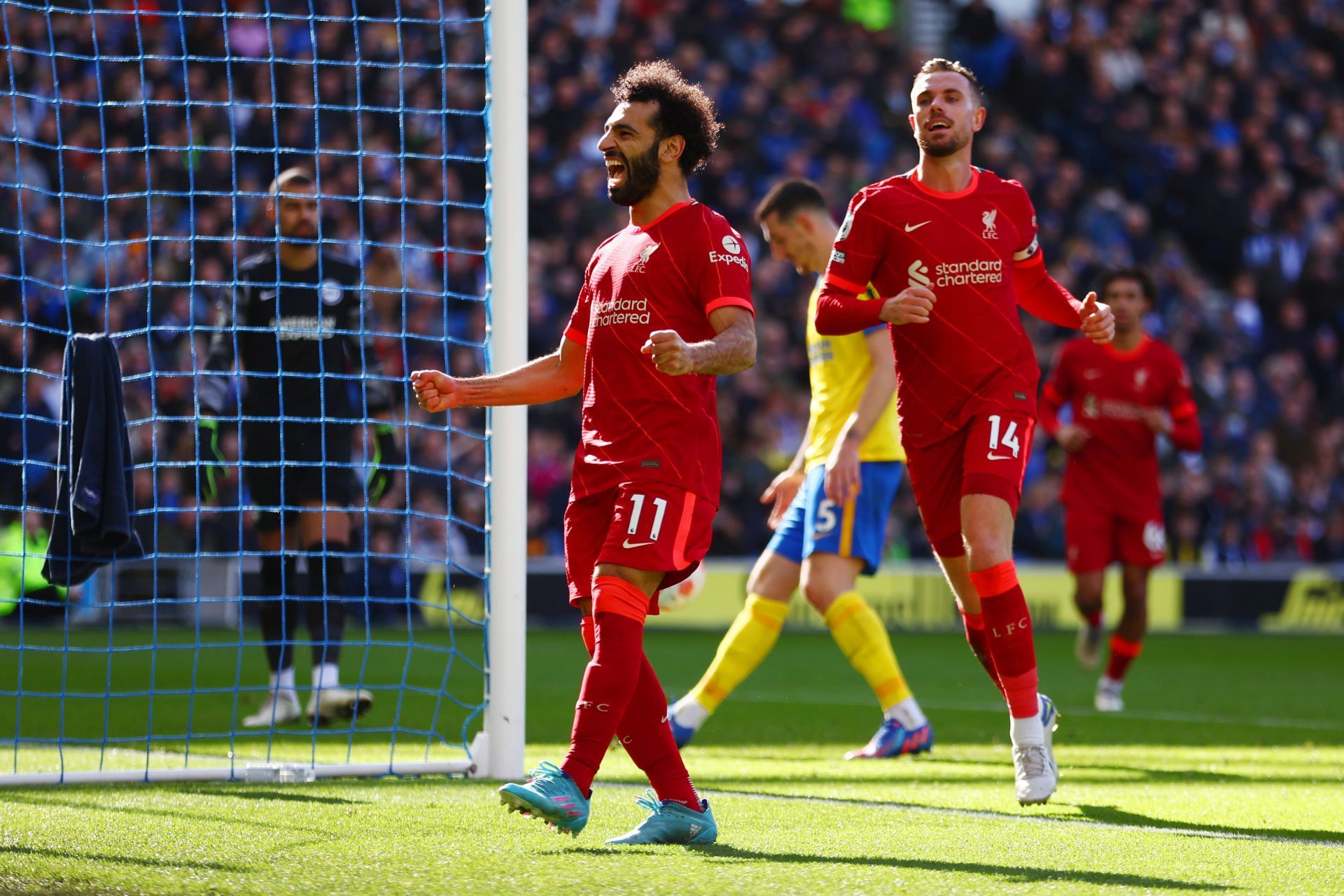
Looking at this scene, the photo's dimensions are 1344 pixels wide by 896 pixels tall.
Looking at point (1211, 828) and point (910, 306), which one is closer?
point (1211, 828)

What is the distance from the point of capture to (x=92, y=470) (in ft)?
16.6

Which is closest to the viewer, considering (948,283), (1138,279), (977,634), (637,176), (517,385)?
(637,176)

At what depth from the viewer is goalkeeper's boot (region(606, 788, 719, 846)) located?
13.3 feet

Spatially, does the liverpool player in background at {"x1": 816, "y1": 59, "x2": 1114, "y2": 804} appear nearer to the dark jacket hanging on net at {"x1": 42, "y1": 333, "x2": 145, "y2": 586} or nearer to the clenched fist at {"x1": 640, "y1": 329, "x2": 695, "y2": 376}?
the clenched fist at {"x1": 640, "y1": 329, "x2": 695, "y2": 376}

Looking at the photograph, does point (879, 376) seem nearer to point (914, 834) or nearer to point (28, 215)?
point (914, 834)

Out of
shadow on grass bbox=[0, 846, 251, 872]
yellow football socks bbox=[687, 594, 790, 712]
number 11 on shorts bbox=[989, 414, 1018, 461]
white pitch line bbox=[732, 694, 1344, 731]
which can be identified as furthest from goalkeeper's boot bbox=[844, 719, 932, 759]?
shadow on grass bbox=[0, 846, 251, 872]

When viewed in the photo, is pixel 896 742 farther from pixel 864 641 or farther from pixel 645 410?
pixel 645 410

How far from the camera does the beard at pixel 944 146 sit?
505 centimetres

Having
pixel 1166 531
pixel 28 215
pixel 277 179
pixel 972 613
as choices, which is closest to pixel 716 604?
pixel 1166 531

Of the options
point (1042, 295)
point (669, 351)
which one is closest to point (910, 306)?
point (1042, 295)

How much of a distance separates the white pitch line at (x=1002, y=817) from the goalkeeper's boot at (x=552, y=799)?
4.20ft

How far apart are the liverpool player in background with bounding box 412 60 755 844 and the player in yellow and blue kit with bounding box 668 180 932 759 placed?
86.5 inches

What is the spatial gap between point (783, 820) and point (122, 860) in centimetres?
169

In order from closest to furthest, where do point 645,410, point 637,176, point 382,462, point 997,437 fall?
point 645,410, point 637,176, point 997,437, point 382,462
